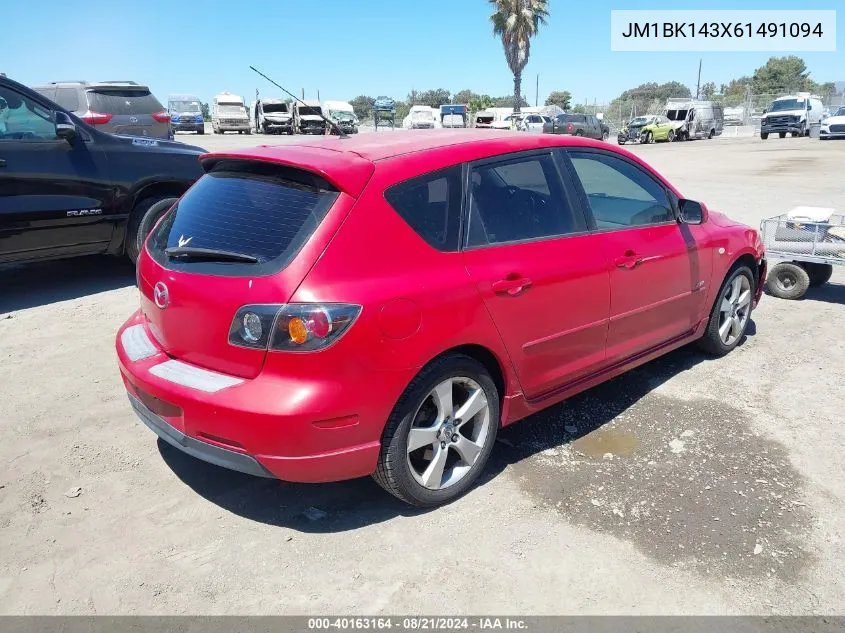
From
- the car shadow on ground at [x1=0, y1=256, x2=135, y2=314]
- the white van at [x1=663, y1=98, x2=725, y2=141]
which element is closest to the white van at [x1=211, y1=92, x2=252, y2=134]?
the white van at [x1=663, y1=98, x2=725, y2=141]

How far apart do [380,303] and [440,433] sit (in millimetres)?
730

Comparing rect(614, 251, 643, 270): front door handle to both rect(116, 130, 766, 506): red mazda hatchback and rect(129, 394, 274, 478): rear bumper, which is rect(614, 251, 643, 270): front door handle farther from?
rect(129, 394, 274, 478): rear bumper

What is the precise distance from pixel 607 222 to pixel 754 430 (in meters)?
1.46

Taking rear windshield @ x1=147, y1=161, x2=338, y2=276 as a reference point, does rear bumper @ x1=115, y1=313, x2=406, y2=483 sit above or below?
below

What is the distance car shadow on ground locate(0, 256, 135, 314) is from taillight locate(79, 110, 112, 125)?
7703mm

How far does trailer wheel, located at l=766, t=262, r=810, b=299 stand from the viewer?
647 cm

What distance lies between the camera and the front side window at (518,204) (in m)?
3.27

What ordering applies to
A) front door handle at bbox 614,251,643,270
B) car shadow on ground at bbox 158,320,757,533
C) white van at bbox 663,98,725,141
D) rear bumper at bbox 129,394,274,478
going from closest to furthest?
1. rear bumper at bbox 129,394,274,478
2. car shadow on ground at bbox 158,320,757,533
3. front door handle at bbox 614,251,643,270
4. white van at bbox 663,98,725,141

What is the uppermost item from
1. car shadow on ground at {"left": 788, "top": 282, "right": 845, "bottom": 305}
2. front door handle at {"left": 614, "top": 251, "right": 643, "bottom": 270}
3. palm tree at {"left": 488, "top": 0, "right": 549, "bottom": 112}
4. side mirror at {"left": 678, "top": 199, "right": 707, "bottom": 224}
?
palm tree at {"left": 488, "top": 0, "right": 549, "bottom": 112}

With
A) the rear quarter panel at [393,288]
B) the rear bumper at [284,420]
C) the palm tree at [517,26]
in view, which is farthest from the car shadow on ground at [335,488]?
the palm tree at [517,26]

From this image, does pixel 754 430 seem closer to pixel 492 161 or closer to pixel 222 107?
pixel 492 161

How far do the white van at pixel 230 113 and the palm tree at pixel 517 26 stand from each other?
20042 millimetres

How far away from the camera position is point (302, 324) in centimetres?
264

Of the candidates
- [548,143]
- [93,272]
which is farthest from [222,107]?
[548,143]
